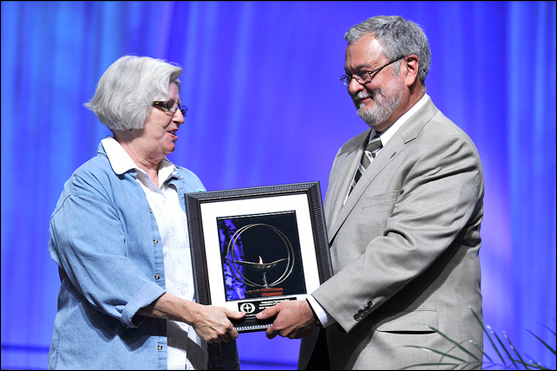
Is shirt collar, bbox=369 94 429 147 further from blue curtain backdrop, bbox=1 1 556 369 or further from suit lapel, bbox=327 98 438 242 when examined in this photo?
blue curtain backdrop, bbox=1 1 556 369

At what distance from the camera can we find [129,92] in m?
1.92

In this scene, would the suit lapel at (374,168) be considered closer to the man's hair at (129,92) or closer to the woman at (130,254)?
the woman at (130,254)

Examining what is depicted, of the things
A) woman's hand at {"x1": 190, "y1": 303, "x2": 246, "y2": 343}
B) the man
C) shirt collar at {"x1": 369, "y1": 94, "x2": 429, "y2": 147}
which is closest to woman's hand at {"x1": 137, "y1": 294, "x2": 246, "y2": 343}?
woman's hand at {"x1": 190, "y1": 303, "x2": 246, "y2": 343}

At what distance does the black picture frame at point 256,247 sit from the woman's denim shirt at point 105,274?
0.51ft

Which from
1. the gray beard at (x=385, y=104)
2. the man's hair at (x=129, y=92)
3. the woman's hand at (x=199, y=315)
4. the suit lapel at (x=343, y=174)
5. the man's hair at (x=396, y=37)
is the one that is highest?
the man's hair at (x=396, y=37)

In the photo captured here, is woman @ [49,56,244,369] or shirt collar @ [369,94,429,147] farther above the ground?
shirt collar @ [369,94,429,147]

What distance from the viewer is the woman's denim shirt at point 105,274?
1.67 metres

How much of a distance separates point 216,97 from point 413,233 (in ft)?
8.41

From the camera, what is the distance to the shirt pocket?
1661 millimetres

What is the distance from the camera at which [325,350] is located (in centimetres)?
194

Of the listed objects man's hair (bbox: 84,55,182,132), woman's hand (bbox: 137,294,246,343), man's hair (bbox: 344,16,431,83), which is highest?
man's hair (bbox: 344,16,431,83)

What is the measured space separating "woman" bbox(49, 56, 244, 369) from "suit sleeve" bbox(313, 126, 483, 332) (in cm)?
32

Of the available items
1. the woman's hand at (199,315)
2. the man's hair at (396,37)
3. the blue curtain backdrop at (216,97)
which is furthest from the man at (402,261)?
the blue curtain backdrop at (216,97)

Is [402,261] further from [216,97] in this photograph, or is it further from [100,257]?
[216,97]
